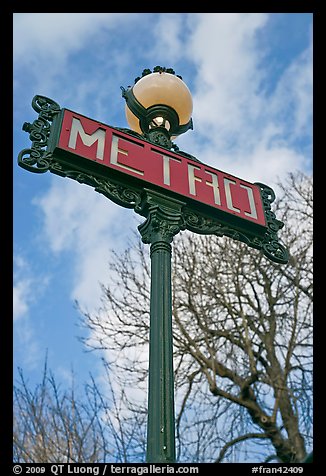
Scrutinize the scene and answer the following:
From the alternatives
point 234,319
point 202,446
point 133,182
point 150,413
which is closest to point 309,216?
point 234,319

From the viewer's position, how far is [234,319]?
10242 mm

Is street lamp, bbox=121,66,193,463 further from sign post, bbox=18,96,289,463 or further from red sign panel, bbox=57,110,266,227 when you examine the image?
red sign panel, bbox=57,110,266,227

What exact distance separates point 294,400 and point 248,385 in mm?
773

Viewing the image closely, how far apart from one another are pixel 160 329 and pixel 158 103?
73.3 inches

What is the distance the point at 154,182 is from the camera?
360cm

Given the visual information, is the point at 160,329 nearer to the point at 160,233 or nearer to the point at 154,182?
the point at 160,233

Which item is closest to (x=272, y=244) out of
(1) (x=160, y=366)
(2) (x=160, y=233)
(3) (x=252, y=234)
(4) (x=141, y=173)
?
(3) (x=252, y=234)

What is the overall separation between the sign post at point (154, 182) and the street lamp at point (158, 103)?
0.38 m

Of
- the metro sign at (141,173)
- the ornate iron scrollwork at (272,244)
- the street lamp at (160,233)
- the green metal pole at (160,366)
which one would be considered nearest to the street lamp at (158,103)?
the street lamp at (160,233)

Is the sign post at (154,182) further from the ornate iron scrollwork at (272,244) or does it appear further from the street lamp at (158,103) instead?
the street lamp at (158,103)

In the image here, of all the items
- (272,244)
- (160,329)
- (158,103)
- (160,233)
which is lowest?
(160,329)

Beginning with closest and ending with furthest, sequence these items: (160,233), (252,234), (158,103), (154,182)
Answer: (160,233), (154,182), (252,234), (158,103)

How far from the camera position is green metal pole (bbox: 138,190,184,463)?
2.66 metres
